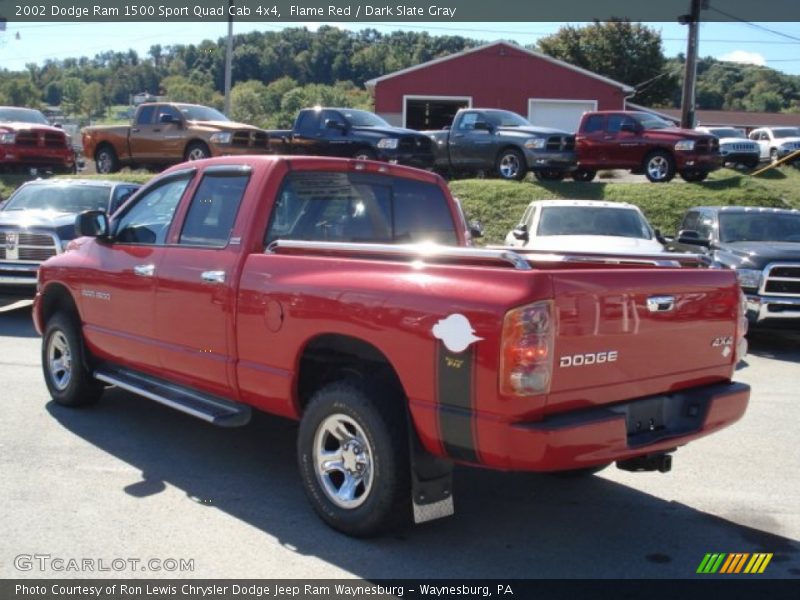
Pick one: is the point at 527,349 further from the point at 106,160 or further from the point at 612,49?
the point at 612,49

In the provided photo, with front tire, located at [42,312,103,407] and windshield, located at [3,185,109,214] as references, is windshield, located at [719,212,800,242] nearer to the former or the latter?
front tire, located at [42,312,103,407]

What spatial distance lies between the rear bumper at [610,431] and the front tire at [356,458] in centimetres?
A: 58

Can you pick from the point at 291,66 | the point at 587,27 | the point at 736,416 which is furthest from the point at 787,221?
the point at 291,66

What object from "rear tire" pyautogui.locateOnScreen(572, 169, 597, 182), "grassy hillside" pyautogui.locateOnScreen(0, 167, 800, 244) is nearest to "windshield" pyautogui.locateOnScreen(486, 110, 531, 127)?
"grassy hillside" pyautogui.locateOnScreen(0, 167, 800, 244)

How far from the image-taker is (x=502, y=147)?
1944 centimetres

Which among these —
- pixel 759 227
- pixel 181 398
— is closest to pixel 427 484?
pixel 181 398

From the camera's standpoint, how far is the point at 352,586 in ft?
12.9

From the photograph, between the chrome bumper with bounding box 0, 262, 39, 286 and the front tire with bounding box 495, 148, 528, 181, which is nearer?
the chrome bumper with bounding box 0, 262, 39, 286

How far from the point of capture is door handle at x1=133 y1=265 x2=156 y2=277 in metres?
5.75

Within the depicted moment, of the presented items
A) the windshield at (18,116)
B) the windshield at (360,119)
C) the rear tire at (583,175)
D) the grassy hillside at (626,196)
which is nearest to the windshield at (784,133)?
the grassy hillside at (626,196)

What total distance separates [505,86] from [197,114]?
22181 mm

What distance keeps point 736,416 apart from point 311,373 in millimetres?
2360

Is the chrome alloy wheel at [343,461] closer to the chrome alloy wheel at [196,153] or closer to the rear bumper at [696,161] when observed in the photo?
the chrome alloy wheel at [196,153]

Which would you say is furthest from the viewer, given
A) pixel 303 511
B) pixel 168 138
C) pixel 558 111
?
pixel 558 111
